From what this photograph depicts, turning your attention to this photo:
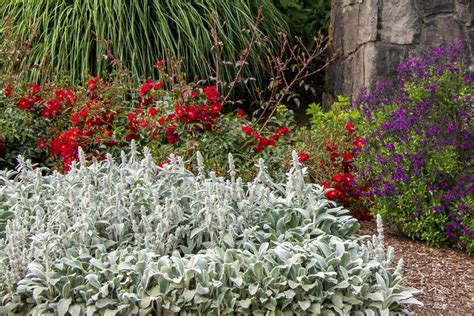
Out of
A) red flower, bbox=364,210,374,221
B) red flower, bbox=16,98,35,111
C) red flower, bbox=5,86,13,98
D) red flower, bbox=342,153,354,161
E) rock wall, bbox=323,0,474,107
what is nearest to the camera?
red flower, bbox=364,210,374,221

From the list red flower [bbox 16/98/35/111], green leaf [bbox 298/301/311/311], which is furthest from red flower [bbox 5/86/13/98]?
green leaf [bbox 298/301/311/311]

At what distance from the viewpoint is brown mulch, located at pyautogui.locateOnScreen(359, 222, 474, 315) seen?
3908 millimetres

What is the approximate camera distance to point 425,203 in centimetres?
477

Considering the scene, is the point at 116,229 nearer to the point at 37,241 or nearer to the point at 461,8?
the point at 37,241

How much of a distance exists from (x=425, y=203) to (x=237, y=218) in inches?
55.8

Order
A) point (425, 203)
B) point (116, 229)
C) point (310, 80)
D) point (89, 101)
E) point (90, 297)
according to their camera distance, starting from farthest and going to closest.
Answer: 1. point (310, 80)
2. point (89, 101)
3. point (425, 203)
4. point (116, 229)
5. point (90, 297)

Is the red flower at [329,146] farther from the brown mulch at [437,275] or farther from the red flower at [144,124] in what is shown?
the red flower at [144,124]

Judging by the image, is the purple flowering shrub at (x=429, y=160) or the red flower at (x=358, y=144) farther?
the red flower at (x=358, y=144)

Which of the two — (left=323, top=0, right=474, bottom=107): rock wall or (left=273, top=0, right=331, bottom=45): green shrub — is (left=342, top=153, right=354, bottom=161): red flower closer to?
(left=323, top=0, right=474, bottom=107): rock wall

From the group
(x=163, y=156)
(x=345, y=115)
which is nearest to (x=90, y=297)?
(x=163, y=156)

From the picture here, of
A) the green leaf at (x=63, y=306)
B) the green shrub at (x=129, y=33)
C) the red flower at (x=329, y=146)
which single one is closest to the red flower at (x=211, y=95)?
the red flower at (x=329, y=146)

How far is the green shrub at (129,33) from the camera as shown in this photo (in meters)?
7.14

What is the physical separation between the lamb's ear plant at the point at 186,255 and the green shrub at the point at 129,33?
3.15m

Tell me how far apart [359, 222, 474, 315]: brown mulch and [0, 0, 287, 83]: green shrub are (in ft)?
9.70
